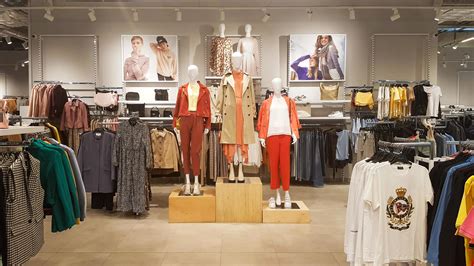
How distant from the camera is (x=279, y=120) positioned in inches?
232

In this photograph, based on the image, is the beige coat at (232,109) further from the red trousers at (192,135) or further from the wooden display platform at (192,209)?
the wooden display platform at (192,209)

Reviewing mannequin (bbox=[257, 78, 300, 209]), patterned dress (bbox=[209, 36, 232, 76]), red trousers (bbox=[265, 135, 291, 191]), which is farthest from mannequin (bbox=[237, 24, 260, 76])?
red trousers (bbox=[265, 135, 291, 191])

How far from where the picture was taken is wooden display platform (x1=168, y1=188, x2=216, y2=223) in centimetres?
595

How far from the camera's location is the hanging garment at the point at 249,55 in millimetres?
8539

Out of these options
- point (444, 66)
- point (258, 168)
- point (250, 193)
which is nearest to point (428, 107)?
point (258, 168)

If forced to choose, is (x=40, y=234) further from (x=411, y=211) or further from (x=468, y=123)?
(x=468, y=123)

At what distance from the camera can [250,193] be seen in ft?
19.5

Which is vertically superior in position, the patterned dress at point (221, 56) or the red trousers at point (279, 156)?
the patterned dress at point (221, 56)

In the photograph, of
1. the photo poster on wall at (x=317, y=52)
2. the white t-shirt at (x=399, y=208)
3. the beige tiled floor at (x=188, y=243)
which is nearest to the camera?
the white t-shirt at (x=399, y=208)

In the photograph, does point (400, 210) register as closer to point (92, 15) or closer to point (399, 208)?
point (399, 208)

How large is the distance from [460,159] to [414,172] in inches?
12.4

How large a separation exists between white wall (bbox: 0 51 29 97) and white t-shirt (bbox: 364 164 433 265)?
1150cm

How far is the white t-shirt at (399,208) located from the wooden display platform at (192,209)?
10.2ft

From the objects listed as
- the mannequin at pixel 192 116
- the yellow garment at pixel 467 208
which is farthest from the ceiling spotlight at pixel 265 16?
the yellow garment at pixel 467 208
